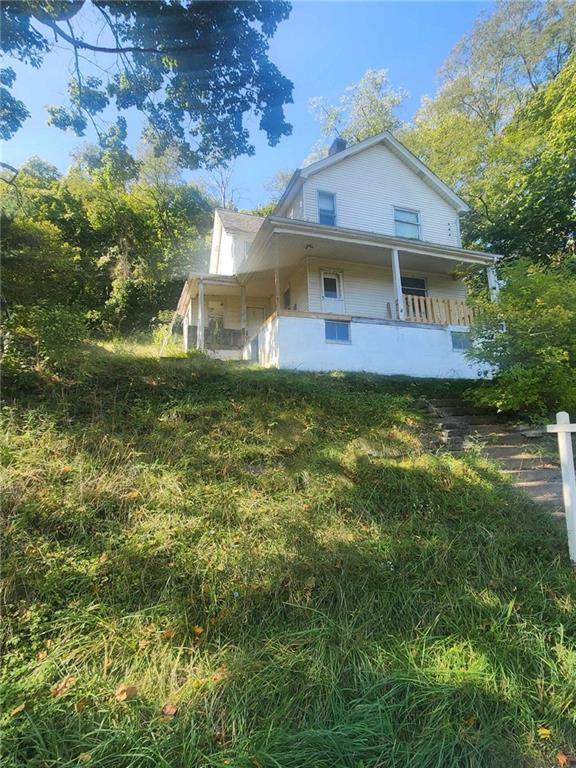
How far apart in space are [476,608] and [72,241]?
25940mm

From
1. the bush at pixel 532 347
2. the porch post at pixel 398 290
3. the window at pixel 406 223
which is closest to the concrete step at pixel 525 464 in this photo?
the bush at pixel 532 347

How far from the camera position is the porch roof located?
33.9 ft

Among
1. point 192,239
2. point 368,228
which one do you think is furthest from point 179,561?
point 192,239

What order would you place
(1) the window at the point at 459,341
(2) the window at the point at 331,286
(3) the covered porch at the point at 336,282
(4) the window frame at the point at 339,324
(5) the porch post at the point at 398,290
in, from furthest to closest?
(2) the window at the point at 331,286, (1) the window at the point at 459,341, (5) the porch post at the point at 398,290, (3) the covered porch at the point at 336,282, (4) the window frame at the point at 339,324

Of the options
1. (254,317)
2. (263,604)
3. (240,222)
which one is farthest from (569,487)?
(240,222)

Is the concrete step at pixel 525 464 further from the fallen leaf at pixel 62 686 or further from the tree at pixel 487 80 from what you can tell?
the tree at pixel 487 80

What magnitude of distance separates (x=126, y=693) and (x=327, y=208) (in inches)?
543

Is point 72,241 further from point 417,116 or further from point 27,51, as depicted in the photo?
point 417,116

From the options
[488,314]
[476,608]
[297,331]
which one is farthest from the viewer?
[297,331]

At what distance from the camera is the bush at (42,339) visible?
5.65 metres

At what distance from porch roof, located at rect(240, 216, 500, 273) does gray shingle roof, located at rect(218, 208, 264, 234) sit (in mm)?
4725

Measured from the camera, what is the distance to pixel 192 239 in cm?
2436

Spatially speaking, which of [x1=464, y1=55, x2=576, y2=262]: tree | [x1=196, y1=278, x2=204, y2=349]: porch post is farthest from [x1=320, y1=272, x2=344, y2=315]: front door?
[x1=464, y1=55, x2=576, y2=262]: tree

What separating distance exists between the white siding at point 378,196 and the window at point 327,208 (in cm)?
14
